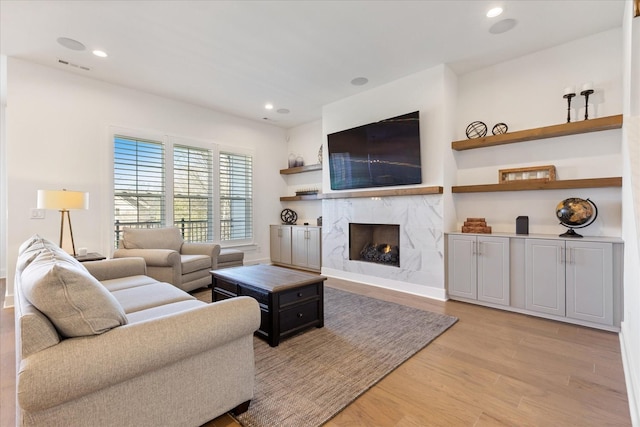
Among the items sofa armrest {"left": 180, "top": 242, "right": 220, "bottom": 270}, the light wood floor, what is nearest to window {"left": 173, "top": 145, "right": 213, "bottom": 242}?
sofa armrest {"left": 180, "top": 242, "right": 220, "bottom": 270}

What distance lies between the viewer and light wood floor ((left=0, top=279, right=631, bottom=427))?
65.7 inches

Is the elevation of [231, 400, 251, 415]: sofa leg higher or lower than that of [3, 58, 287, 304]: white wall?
lower

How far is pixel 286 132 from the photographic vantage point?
21.7 feet

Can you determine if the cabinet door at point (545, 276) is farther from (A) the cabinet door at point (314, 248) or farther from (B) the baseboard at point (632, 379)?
(A) the cabinet door at point (314, 248)

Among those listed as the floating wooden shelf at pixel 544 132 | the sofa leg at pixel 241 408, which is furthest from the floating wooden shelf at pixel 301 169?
the sofa leg at pixel 241 408

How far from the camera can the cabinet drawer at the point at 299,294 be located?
2604mm

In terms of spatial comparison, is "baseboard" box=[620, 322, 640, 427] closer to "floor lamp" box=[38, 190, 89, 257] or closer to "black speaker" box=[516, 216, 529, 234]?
"black speaker" box=[516, 216, 529, 234]

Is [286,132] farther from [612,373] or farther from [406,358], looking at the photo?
[612,373]

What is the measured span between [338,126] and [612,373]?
13.9 ft

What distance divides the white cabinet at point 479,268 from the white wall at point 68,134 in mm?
4581

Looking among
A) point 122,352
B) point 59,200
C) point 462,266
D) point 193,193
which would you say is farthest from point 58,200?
point 462,266

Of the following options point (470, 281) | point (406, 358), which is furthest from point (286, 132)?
point (406, 358)

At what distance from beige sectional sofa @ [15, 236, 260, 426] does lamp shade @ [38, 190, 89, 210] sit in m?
2.06

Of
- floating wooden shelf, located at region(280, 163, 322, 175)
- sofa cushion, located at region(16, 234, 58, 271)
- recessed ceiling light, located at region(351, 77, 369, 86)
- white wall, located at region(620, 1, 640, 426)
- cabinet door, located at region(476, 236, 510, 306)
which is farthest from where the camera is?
floating wooden shelf, located at region(280, 163, 322, 175)
